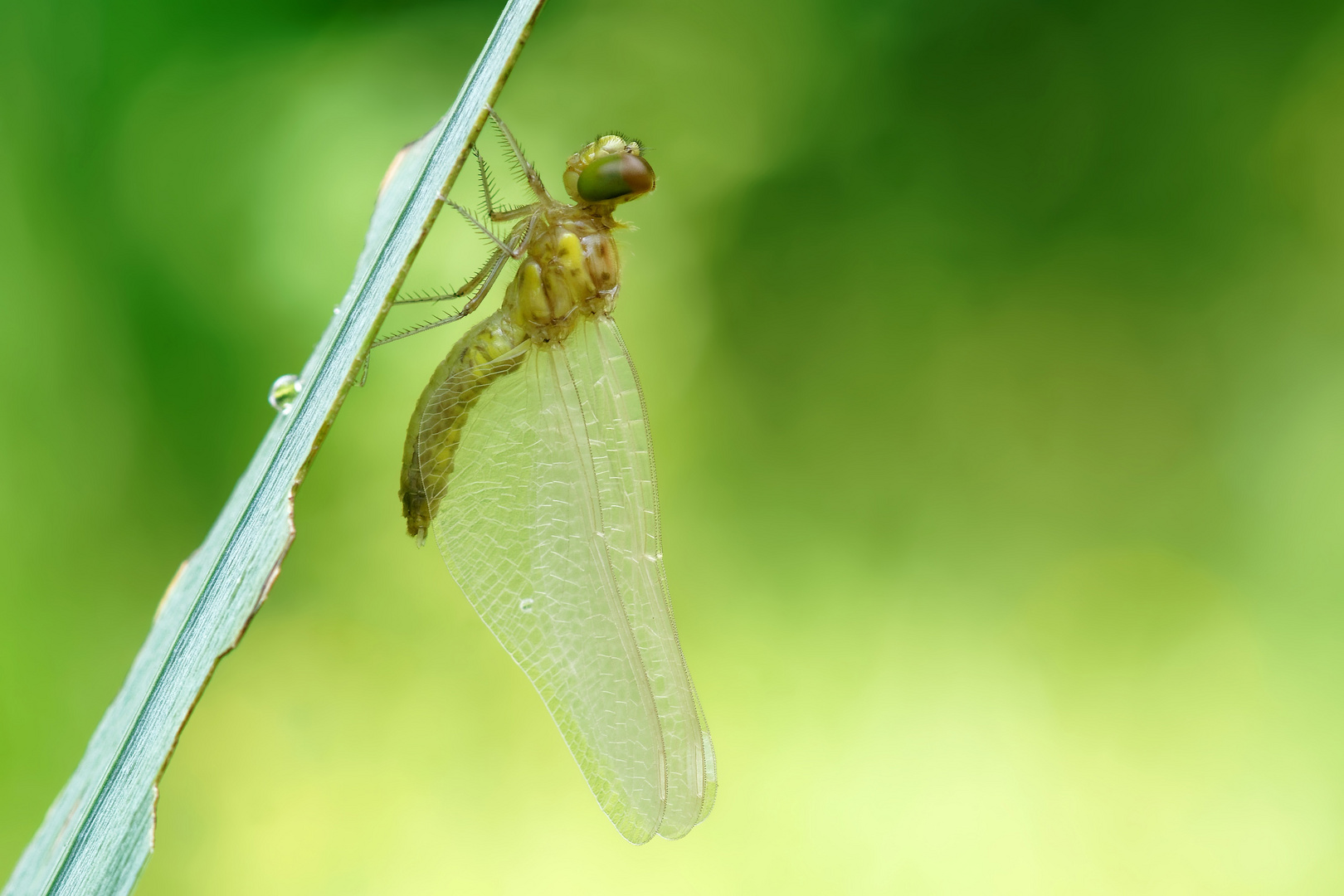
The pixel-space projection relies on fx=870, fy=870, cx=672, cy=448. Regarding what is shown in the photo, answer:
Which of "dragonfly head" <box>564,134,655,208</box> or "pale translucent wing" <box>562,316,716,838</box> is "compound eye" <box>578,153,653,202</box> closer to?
"dragonfly head" <box>564,134,655,208</box>

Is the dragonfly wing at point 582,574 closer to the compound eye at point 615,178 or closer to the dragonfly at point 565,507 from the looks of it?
the dragonfly at point 565,507

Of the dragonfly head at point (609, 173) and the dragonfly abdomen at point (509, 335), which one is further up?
the dragonfly head at point (609, 173)

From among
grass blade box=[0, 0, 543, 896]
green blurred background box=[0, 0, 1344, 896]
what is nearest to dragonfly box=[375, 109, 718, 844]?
green blurred background box=[0, 0, 1344, 896]

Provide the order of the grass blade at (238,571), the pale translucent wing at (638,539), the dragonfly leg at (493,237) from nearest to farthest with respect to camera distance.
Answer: the grass blade at (238,571) → the dragonfly leg at (493,237) → the pale translucent wing at (638,539)

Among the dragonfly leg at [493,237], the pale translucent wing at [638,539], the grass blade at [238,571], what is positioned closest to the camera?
the grass blade at [238,571]

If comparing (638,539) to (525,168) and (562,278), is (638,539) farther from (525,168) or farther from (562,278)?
(525,168)

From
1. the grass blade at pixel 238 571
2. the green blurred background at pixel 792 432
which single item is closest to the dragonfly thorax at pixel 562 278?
the green blurred background at pixel 792 432
